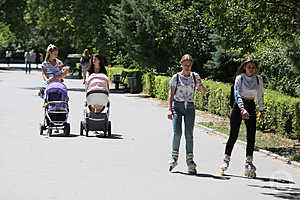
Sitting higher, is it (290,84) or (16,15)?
(16,15)

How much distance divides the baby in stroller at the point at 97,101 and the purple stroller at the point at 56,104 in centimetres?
49

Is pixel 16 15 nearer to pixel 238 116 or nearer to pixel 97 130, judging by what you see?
pixel 97 130

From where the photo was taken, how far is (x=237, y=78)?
9.43m

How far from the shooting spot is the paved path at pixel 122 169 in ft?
26.1

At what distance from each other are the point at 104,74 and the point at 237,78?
16.4 feet

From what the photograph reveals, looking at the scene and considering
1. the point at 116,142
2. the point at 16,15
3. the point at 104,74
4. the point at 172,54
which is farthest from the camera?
the point at 16,15

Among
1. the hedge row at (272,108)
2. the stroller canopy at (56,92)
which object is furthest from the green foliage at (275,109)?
the stroller canopy at (56,92)

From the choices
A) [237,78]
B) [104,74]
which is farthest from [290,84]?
[237,78]

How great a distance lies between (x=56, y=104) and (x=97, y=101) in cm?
89

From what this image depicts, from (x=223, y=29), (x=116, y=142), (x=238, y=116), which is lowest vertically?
(x=116, y=142)

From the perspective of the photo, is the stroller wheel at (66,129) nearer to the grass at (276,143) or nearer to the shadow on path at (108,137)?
the shadow on path at (108,137)

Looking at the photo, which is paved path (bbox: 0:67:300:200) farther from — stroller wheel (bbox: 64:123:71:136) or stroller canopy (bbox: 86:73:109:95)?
stroller canopy (bbox: 86:73:109:95)

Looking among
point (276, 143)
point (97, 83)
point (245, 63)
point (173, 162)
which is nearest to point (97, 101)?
point (97, 83)

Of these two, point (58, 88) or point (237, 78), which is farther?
point (58, 88)
